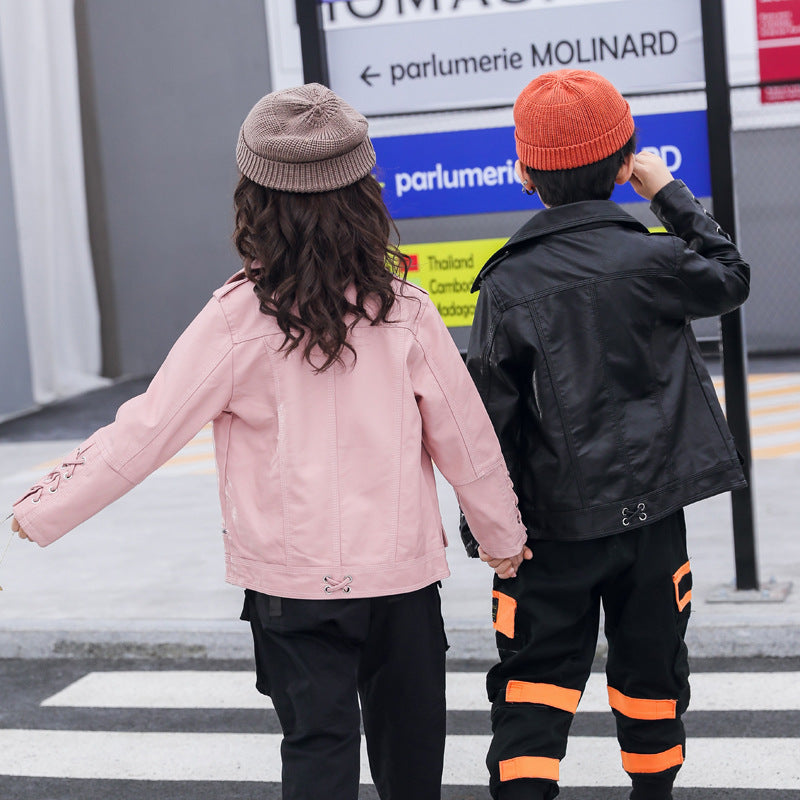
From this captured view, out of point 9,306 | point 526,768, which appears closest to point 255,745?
point 526,768

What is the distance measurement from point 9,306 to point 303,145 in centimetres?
1016

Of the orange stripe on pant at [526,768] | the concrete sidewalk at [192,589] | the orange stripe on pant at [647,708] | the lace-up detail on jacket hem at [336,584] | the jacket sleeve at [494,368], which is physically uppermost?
the jacket sleeve at [494,368]

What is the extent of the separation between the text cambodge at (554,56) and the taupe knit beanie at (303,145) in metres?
2.85

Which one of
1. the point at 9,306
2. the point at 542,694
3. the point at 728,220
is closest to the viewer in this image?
the point at 542,694

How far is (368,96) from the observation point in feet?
18.0

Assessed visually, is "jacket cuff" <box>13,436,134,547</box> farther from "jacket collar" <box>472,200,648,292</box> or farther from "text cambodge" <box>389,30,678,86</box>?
"text cambodge" <box>389,30,678,86</box>

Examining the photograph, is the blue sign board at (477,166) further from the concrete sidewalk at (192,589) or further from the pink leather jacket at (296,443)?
the pink leather jacket at (296,443)

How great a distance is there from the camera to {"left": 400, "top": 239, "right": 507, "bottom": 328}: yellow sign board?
17.4 ft

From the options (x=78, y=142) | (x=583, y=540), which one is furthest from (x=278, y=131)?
(x=78, y=142)

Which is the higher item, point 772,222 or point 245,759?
point 772,222

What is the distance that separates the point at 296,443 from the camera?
2.56m

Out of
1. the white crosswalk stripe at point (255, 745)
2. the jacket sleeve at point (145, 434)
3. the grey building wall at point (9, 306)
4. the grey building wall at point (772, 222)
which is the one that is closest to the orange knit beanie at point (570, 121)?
the jacket sleeve at point (145, 434)

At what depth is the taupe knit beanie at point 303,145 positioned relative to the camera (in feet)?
8.16

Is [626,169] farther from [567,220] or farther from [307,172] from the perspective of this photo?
[307,172]
